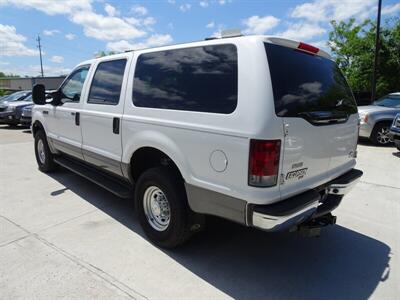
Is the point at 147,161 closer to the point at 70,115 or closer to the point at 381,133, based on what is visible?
the point at 70,115

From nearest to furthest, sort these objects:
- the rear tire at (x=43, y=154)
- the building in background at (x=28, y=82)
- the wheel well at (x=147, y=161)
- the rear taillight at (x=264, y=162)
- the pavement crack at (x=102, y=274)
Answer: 1. the rear taillight at (x=264, y=162)
2. the pavement crack at (x=102, y=274)
3. the wheel well at (x=147, y=161)
4. the rear tire at (x=43, y=154)
5. the building in background at (x=28, y=82)

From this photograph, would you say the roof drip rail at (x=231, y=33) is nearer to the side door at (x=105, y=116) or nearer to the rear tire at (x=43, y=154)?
the side door at (x=105, y=116)

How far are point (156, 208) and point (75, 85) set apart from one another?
2.60 m

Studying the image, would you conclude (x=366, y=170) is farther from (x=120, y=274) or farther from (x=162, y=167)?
(x=120, y=274)

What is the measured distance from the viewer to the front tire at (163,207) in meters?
3.07

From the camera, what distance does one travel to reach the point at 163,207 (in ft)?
11.1

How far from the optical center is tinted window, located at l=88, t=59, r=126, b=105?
386 centimetres

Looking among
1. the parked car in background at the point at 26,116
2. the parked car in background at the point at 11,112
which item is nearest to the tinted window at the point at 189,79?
the parked car in background at the point at 26,116

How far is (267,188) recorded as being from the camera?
246 centimetres

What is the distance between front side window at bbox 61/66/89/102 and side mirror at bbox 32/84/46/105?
0.33 metres

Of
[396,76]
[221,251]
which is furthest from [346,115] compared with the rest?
[396,76]

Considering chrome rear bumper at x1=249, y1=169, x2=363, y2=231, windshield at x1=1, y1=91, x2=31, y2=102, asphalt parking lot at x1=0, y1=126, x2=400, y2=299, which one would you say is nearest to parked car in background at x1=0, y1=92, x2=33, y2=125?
windshield at x1=1, y1=91, x2=31, y2=102

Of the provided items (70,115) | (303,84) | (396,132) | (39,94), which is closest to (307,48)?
(303,84)

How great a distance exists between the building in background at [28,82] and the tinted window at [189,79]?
1630 inches
